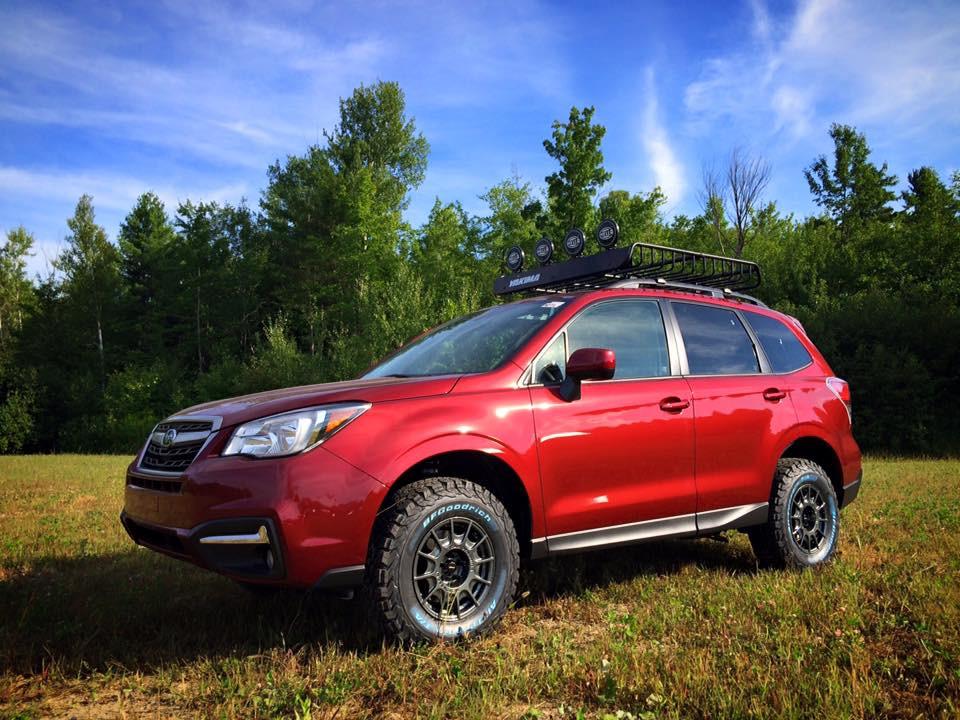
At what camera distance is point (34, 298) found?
1770 inches

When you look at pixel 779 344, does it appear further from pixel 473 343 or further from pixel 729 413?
pixel 473 343

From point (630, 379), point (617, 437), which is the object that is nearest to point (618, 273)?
point (630, 379)

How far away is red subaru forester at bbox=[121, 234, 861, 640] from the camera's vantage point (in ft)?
9.74

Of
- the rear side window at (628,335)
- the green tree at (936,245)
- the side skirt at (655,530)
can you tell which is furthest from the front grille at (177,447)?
the green tree at (936,245)

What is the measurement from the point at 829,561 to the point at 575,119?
29.3m

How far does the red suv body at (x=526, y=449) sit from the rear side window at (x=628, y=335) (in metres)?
0.01

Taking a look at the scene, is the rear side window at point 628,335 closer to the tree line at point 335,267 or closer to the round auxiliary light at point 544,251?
the round auxiliary light at point 544,251

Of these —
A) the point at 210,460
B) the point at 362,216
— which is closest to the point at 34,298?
the point at 362,216

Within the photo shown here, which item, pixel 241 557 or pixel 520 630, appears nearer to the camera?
pixel 241 557

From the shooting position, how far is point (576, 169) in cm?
3141

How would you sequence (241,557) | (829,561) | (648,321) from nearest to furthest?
1. (241,557)
2. (648,321)
3. (829,561)

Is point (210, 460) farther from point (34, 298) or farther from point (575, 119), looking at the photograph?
point (34, 298)

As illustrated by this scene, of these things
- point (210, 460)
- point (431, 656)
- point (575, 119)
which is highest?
point (575, 119)

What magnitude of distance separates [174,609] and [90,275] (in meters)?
44.9
